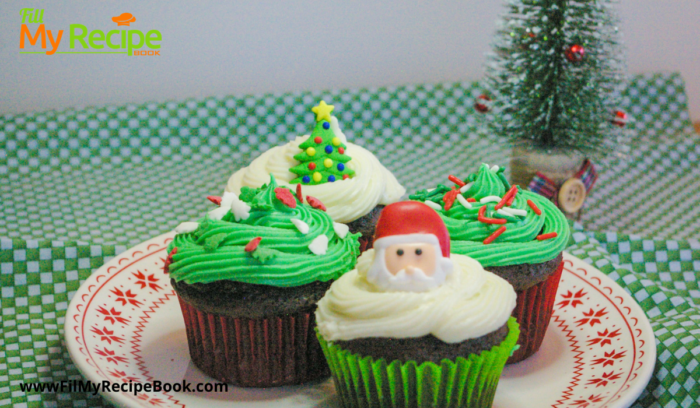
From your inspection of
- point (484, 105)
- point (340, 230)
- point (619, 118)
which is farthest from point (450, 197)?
point (619, 118)

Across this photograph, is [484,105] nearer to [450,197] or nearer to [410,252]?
[450,197]

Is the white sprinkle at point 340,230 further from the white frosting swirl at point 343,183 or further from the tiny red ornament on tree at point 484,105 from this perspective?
the tiny red ornament on tree at point 484,105

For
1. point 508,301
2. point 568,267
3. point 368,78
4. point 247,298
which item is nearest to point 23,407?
point 247,298

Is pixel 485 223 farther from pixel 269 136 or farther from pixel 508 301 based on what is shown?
pixel 269 136

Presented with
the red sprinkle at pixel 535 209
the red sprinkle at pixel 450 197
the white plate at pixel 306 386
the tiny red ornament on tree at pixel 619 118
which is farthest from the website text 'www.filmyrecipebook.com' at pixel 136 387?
the tiny red ornament on tree at pixel 619 118

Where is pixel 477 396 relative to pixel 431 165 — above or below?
below

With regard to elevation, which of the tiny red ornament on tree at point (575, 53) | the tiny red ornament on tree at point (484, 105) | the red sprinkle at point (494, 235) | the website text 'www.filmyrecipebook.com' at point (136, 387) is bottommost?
the website text 'www.filmyrecipebook.com' at point (136, 387)
